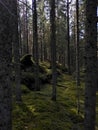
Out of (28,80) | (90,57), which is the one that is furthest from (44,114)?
(28,80)

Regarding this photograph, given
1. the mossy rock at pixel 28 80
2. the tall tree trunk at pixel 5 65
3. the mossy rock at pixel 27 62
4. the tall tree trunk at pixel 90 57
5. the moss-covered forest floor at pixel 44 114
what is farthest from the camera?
the mossy rock at pixel 27 62

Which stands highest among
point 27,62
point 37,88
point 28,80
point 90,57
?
point 90,57

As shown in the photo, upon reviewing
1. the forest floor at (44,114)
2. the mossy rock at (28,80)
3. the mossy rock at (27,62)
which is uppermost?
the mossy rock at (27,62)

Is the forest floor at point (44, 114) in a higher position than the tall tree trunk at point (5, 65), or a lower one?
lower

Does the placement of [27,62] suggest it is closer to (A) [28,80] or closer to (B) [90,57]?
(A) [28,80]

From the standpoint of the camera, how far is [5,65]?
5.36 metres

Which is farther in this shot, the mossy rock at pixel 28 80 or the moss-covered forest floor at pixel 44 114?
the mossy rock at pixel 28 80

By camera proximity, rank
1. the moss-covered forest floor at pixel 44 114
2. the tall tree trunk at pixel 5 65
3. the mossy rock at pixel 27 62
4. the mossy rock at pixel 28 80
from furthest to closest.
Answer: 1. the mossy rock at pixel 27 62
2. the mossy rock at pixel 28 80
3. the moss-covered forest floor at pixel 44 114
4. the tall tree trunk at pixel 5 65

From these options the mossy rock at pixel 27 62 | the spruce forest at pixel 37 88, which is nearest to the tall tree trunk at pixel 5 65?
the spruce forest at pixel 37 88

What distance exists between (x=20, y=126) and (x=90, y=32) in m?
5.27

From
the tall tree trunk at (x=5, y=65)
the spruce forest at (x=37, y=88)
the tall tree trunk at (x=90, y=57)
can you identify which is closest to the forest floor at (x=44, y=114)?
the spruce forest at (x=37, y=88)

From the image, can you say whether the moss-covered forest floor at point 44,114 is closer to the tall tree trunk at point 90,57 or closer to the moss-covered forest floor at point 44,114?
the moss-covered forest floor at point 44,114

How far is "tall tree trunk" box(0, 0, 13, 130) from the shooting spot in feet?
17.3

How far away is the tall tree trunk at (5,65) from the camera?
17.3ft
